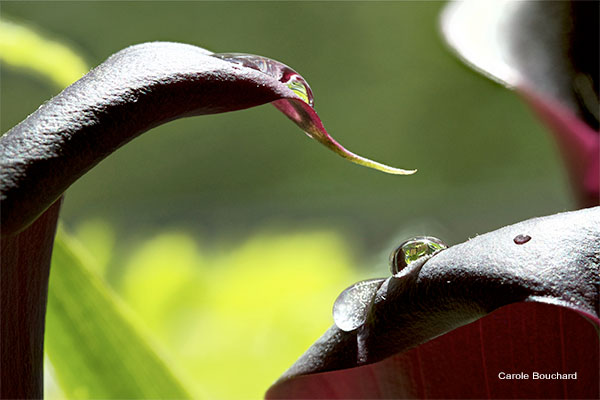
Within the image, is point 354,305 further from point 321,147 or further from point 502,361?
point 321,147

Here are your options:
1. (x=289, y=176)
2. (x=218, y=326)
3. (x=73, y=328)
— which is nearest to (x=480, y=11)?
(x=73, y=328)

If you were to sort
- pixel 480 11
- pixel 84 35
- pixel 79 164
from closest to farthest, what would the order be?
pixel 79 164 < pixel 480 11 < pixel 84 35

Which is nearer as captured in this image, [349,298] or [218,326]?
[349,298]

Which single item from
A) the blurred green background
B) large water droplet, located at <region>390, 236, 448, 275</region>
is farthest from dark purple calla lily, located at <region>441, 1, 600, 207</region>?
the blurred green background

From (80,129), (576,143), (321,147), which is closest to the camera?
(80,129)

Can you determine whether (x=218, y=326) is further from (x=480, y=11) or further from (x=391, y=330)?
(x=391, y=330)

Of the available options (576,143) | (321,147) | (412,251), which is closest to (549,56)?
(576,143)
